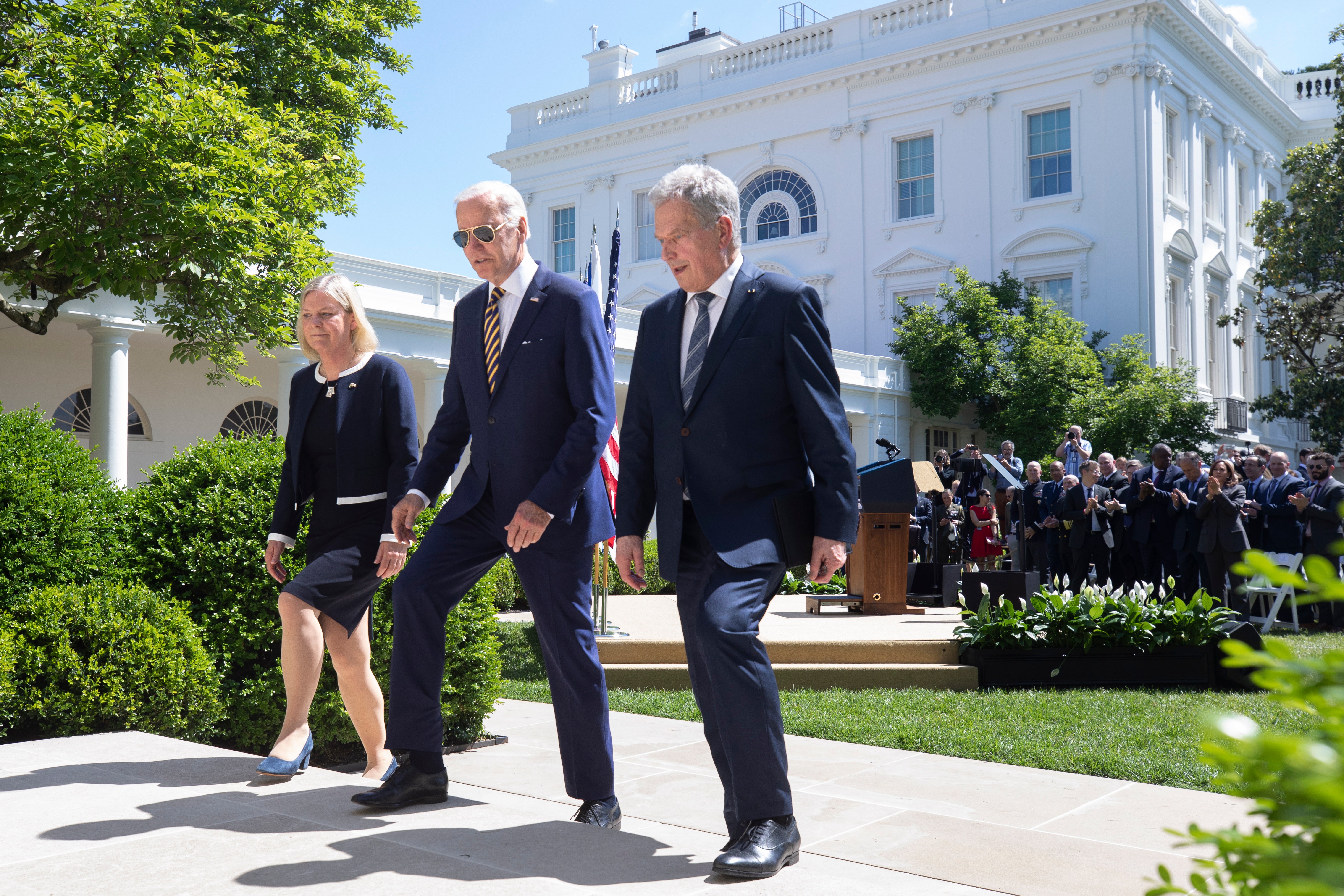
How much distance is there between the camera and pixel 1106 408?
27453 mm

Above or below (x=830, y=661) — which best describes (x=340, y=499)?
above

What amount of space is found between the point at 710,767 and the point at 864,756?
0.82 meters

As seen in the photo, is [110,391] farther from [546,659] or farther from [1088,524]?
[546,659]

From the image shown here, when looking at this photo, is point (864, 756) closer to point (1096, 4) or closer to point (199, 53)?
point (199, 53)

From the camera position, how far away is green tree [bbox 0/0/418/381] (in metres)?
10.3

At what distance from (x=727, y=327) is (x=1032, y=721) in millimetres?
4037

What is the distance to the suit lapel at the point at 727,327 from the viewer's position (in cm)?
351

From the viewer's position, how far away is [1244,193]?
3691cm

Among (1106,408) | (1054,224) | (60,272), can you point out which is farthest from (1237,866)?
(1054,224)

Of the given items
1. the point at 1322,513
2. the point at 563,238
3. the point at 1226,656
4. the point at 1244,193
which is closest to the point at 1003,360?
the point at 1244,193

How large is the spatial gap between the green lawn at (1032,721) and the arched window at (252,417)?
54.2 feet

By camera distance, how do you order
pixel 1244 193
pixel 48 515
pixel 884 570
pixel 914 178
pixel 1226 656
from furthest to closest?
pixel 1244 193 < pixel 914 178 < pixel 884 570 < pixel 1226 656 < pixel 48 515

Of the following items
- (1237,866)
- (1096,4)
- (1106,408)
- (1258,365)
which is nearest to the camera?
(1237,866)

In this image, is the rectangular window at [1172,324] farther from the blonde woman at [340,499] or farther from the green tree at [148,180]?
the blonde woman at [340,499]
